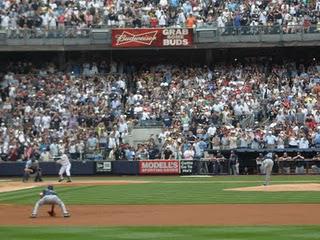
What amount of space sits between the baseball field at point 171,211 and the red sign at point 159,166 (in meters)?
6.95

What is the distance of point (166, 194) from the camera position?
27.7 meters

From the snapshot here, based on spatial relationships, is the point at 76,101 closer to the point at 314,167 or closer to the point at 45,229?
the point at 314,167

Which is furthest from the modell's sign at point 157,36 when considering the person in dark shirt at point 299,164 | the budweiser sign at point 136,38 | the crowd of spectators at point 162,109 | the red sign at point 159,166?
the person in dark shirt at point 299,164

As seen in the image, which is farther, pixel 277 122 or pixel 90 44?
pixel 90 44

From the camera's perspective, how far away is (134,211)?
21828 mm

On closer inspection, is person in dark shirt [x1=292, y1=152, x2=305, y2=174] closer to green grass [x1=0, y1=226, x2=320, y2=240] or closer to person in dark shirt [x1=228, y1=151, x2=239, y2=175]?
person in dark shirt [x1=228, y1=151, x2=239, y2=175]

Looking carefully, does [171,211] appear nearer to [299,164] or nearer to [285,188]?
[285,188]

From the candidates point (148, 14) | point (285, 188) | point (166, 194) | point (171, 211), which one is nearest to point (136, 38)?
point (148, 14)

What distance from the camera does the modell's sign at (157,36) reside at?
4769 cm

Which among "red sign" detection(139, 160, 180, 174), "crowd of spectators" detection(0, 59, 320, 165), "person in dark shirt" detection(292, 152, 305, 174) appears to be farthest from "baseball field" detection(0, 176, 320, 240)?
"crowd of spectators" detection(0, 59, 320, 165)

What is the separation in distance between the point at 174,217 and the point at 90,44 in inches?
1168

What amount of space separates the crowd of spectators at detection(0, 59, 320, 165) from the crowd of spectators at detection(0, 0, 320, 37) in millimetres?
2852

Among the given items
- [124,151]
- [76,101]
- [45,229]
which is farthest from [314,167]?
[45,229]

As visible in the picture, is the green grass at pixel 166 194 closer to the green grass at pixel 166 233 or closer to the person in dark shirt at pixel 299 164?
the person in dark shirt at pixel 299 164
